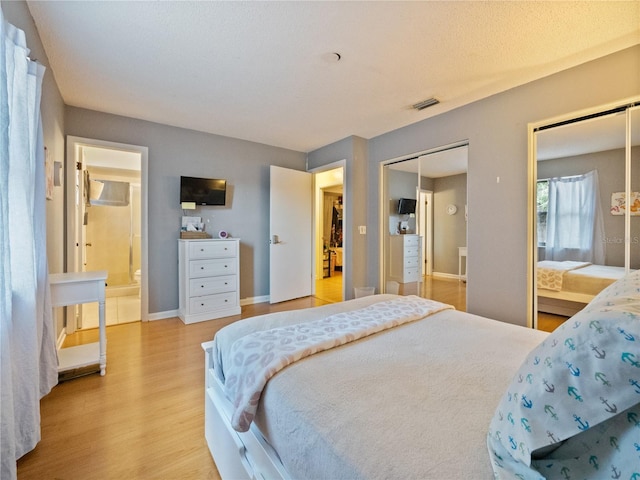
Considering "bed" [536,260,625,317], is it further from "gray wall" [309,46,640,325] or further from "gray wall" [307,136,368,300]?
"gray wall" [307,136,368,300]

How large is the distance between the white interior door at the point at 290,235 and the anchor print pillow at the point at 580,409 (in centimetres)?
377

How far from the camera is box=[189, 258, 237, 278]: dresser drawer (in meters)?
3.48

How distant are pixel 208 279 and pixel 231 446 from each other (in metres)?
2.61

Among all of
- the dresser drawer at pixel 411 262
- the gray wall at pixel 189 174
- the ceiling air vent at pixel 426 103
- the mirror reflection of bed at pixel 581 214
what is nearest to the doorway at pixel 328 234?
the gray wall at pixel 189 174

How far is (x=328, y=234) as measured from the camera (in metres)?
7.46

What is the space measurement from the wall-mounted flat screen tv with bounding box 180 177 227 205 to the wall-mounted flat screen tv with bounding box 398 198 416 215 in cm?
241

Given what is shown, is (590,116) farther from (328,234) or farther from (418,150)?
(328,234)

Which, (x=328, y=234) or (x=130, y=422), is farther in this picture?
(x=328, y=234)

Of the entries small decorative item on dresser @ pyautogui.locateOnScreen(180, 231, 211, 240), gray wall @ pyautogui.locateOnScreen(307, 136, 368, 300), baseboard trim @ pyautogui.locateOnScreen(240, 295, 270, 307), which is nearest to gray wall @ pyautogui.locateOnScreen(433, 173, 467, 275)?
gray wall @ pyautogui.locateOnScreen(307, 136, 368, 300)

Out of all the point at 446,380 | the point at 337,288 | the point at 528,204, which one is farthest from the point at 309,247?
the point at 446,380

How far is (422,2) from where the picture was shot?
165 centimetres

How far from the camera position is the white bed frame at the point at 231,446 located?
97 centimetres

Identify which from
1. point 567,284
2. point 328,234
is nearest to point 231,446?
point 567,284

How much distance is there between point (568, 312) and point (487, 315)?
607 millimetres
